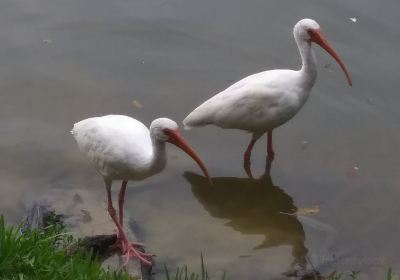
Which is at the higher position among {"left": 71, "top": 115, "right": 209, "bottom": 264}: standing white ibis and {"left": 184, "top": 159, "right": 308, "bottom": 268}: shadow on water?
{"left": 71, "top": 115, "right": 209, "bottom": 264}: standing white ibis

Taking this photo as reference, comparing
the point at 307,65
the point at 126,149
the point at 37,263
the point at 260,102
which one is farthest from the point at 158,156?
the point at 307,65

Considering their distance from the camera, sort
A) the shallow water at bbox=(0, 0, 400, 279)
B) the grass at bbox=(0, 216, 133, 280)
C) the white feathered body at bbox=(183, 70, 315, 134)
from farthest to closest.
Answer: the white feathered body at bbox=(183, 70, 315, 134), the shallow water at bbox=(0, 0, 400, 279), the grass at bbox=(0, 216, 133, 280)

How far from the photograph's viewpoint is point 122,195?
5883mm

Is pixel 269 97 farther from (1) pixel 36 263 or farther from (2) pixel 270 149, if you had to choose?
(1) pixel 36 263

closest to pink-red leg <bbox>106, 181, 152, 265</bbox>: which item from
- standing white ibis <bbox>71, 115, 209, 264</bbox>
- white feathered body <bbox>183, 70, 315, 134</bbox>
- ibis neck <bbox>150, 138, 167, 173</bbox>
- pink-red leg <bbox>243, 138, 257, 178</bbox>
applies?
standing white ibis <bbox>71, 115, 209, 264</bbox>

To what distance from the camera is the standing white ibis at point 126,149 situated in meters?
5.14

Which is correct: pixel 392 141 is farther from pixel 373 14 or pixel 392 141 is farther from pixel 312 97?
pixel 373 14

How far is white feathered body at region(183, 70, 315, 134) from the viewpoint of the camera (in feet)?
21.2

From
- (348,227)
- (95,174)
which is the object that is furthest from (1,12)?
(348,227)

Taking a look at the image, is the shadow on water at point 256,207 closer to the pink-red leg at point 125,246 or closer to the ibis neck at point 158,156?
the pink-red leg at point 125,246

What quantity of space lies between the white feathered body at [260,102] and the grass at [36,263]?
2457 millimetres

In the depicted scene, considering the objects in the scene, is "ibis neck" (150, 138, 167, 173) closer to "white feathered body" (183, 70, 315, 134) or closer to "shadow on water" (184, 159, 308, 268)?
"shadow on water" (184, 159, 308, 268)

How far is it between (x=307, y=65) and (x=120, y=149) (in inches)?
78.0

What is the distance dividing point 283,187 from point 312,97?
1.41 meters
